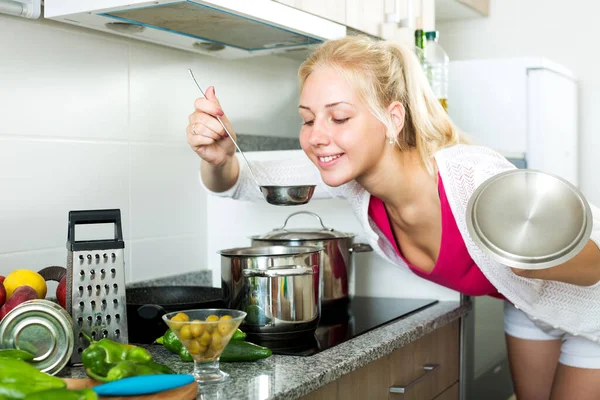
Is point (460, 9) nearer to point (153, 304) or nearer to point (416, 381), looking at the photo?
point (416, 381)

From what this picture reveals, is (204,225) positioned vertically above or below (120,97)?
below

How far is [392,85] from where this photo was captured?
1474 millimetres

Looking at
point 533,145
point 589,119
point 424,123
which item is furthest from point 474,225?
point 589,119

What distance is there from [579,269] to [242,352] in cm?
62

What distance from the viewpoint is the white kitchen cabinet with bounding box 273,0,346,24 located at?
1.56 m

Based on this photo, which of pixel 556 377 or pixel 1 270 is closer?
pixel 1 270

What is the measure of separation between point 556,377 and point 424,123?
732mm

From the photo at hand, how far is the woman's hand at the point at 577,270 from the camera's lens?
1.25m

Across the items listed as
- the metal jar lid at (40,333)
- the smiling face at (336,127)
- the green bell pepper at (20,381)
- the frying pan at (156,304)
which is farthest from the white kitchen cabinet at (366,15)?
the green bell pepper at (20,381)

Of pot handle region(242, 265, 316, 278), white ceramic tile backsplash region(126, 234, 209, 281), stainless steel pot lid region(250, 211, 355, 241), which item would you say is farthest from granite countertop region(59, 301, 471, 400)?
white ceramic tile backsplash region(126, 234, 209, 281)

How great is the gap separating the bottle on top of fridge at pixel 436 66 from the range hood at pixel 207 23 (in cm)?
57

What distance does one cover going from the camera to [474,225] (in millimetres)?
1144

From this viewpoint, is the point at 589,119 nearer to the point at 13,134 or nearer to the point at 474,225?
the point at 474,225

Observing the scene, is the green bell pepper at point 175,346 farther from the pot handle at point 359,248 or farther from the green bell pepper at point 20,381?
the pot handle at point 359,248
